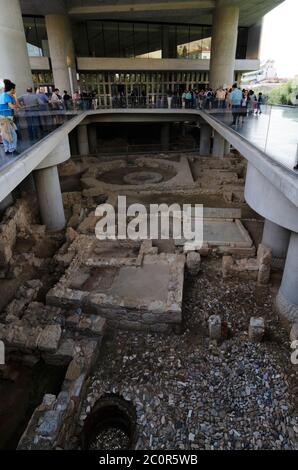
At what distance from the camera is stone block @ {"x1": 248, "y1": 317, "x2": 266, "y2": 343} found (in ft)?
21.0

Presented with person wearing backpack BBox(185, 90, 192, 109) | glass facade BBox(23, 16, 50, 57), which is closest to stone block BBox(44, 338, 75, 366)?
person wearing backpack BBox(185, 90, 192, 109)

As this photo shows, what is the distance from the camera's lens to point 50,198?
36.0ft

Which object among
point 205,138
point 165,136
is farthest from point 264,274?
point 165,136

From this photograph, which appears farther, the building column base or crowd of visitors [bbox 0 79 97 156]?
the building column base

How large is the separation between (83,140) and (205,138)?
27.8ft

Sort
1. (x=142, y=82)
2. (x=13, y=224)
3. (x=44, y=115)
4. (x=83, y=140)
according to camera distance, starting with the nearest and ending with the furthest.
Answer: (x=44, y=115)
(x=13, y=224)
(x=83, y=140)
(x=142, y=82)

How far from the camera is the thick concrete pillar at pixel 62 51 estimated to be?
763 inches

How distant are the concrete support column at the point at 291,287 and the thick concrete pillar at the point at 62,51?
752 inches

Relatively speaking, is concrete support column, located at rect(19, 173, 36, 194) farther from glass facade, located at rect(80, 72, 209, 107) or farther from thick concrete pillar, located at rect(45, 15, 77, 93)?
glass facade, located at rect(80, 72, 209, 107)

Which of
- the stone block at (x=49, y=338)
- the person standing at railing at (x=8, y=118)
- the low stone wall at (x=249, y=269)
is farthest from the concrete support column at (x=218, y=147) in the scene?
the stone block at (x=49, y=338)

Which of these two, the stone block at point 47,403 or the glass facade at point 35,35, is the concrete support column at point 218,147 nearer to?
the glass facade at point 35,35

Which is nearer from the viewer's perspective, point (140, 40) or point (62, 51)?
point (62, 51)

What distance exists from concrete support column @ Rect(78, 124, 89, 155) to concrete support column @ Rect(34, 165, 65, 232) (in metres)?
11.4

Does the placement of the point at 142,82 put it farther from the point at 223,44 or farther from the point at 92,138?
the point at 223,44
